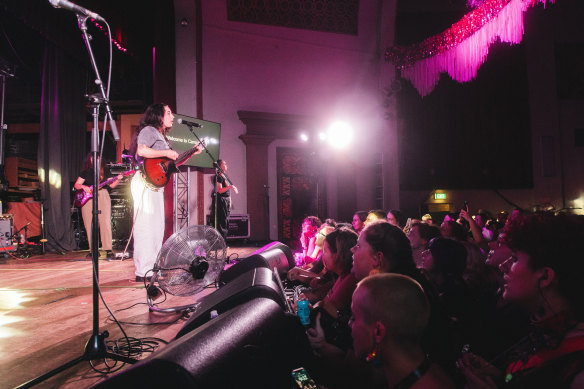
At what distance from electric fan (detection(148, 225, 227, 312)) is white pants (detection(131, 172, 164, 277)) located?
107 centimetres

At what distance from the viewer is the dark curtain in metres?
8.59

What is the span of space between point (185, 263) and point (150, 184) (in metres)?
1.17

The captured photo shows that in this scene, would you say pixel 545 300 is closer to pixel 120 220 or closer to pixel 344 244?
pixel 344 244

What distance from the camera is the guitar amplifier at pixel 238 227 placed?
8.75 m

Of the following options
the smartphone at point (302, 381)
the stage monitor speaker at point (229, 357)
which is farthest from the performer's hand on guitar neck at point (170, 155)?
the smartphone at point (302, 381)

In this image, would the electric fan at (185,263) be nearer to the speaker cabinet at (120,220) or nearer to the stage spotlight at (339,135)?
the speaker cabinet at (120,220)

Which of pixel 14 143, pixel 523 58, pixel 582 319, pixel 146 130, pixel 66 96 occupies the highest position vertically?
pixel 523 58

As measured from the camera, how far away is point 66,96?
366 inches

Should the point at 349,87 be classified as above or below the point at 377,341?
above

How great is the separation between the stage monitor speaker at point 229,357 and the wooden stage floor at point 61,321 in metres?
1.13

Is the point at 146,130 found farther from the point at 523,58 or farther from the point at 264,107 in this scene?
the point at 523,58

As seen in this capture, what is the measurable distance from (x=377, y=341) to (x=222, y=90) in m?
9.60

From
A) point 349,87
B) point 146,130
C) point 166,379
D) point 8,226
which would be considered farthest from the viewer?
point 349,87

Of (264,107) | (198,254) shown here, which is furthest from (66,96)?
(198,254)
